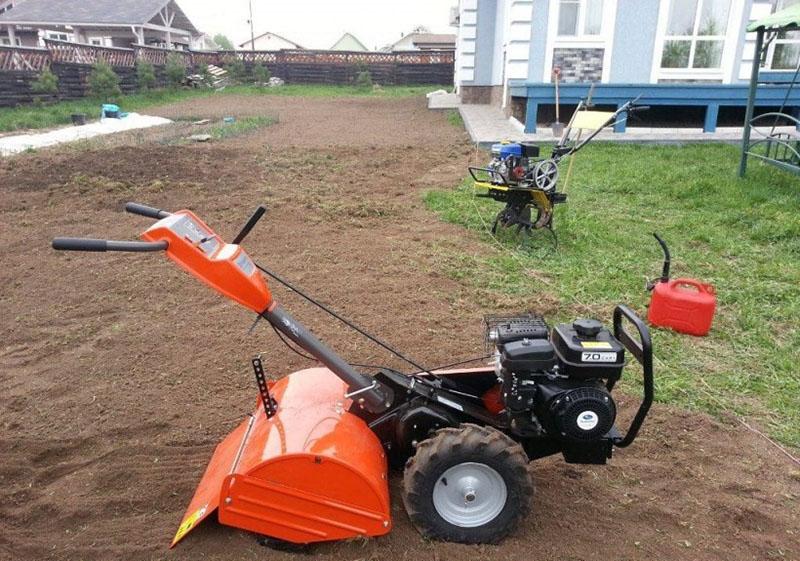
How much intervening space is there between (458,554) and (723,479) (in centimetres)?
142

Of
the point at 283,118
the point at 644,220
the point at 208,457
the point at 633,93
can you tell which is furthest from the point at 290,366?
the point at 283,118

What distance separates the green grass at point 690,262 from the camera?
383 centimetres

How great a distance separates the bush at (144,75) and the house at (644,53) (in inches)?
706

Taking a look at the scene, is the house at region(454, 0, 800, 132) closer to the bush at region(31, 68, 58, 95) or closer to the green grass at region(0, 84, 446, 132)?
the green grass at region(0, 84, 446, 132)

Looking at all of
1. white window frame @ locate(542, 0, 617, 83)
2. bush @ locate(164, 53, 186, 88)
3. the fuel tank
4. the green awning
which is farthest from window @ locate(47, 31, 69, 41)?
the fuel tank

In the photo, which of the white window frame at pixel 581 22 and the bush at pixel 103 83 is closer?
the white window frame at pixel 581 22

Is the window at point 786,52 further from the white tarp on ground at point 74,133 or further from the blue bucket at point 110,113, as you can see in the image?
the blue bucket at point 110,113

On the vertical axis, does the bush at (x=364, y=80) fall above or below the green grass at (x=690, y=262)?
above

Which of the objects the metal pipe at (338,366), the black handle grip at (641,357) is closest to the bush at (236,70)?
the metal pipe at (338,366)

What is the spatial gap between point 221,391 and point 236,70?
31860 millimetres

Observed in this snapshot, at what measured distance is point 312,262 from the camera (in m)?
6.01

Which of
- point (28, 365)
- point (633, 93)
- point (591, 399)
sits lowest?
point (28, 365)

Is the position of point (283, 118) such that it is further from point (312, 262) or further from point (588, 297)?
point (588, 297)

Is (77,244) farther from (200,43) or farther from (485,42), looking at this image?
(200,43)
